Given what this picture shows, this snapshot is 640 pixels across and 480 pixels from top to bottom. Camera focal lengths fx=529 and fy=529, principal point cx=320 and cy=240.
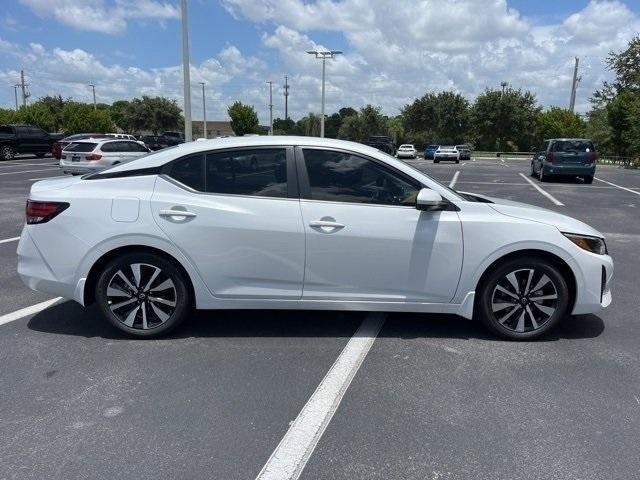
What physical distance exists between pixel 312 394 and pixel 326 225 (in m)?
1.27

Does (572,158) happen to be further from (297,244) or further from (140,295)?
(140,295)

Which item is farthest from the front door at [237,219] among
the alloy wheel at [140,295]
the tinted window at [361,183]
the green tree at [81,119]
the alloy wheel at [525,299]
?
the green tree at [81,119]

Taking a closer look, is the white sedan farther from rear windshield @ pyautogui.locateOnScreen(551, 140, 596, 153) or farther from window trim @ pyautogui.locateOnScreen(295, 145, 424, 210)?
rear windshield @ pyautogui.locateOnScreen(551, 140, 596, 153)

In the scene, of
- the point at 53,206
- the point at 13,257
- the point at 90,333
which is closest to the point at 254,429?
the point at 90,333

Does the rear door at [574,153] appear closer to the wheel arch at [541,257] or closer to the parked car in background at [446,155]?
the wheel arch at [541,257]

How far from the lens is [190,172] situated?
13.9ft

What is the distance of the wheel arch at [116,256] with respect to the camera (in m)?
4.14

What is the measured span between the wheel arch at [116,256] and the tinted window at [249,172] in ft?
2.07

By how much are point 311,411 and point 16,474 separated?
5.10ft

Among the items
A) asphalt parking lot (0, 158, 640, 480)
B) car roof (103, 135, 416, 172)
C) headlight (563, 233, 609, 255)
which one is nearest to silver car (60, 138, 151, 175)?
asphalt parking lot (0, 158, 640, 480)

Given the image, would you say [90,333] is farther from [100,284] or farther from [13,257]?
[13,257]

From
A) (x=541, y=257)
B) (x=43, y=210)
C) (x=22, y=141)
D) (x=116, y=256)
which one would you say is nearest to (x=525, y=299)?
(x=541, y=257)

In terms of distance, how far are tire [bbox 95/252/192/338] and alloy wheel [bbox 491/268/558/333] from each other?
97.8 inches

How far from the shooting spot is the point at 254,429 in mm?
2992
